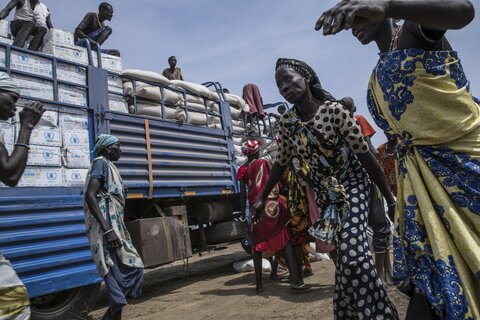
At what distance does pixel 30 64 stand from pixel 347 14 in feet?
12.7

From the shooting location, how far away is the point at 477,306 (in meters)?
1.29

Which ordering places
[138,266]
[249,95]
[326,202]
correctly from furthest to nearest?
[249,95]
[138,266]
[326,202]

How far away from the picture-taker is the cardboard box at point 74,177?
13.8 feet

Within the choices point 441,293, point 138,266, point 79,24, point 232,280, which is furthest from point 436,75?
point 79,24

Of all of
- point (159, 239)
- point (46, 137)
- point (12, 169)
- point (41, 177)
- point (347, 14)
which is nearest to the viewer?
point (347, 14)

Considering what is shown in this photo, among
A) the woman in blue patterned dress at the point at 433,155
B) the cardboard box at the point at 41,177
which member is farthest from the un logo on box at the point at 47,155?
the woman in blue patterned dress at the point at 433,155

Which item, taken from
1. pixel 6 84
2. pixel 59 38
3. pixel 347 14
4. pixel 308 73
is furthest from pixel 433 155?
pixel 59 38

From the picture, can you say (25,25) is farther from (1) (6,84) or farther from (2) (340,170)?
(2) (340,170)

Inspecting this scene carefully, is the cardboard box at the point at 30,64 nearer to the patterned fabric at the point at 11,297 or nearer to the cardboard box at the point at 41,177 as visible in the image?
the cardboard box at the point at 41,177

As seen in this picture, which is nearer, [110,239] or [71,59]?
[110,239]

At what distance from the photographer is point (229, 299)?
175 inches

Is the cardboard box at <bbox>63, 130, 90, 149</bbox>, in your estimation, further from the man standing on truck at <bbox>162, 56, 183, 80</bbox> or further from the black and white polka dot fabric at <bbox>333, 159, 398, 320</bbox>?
the man standing on truck at <bbox>162, 56, 183, 80</bbox>

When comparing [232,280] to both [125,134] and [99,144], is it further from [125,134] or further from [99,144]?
[99,144]

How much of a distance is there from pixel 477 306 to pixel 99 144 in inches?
127
